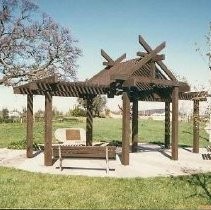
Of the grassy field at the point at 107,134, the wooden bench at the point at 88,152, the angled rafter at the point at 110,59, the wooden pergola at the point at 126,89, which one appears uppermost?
the angled rafter at the point at 110,59

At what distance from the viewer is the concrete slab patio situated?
36.8ft

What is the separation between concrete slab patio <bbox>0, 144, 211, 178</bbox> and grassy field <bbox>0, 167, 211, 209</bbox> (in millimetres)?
861

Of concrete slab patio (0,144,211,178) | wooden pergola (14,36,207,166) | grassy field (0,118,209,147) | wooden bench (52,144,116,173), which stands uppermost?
wooden pergola (14,36,207,166)

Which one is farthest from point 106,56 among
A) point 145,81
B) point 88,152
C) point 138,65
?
point 88,152

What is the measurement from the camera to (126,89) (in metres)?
12.9

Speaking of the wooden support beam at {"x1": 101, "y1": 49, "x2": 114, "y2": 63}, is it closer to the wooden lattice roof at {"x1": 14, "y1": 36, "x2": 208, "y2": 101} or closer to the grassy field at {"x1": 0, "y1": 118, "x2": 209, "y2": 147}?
the wooden lattice roof at {"x1": 14, "y1": 36, "x2": 208, "y2": 101}

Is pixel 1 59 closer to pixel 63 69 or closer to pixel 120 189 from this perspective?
pixel 63 69

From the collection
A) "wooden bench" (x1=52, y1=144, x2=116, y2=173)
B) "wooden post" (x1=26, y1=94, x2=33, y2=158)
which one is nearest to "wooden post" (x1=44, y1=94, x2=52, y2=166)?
"wooden bench" (x1=52, y1=144, x2=116, y2=173)

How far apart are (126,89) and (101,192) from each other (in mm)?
4950

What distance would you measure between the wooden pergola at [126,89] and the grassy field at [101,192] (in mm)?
2294

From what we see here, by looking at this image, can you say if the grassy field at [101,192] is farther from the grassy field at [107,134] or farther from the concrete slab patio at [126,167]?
the grassy field at [107,134]

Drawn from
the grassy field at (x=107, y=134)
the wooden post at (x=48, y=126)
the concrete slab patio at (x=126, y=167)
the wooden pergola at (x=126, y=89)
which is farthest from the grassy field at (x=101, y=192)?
the grassy field at (x=107, y=134)

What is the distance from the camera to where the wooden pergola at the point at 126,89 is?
1267cm

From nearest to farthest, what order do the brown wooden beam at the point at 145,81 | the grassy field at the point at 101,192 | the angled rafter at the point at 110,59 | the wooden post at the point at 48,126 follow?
the grassy field at the point at 101,192 < the brown wooden beam at the point at 145,81 < the wooden post at the point at 48,126 < the angled rafter at the point at 110,59
